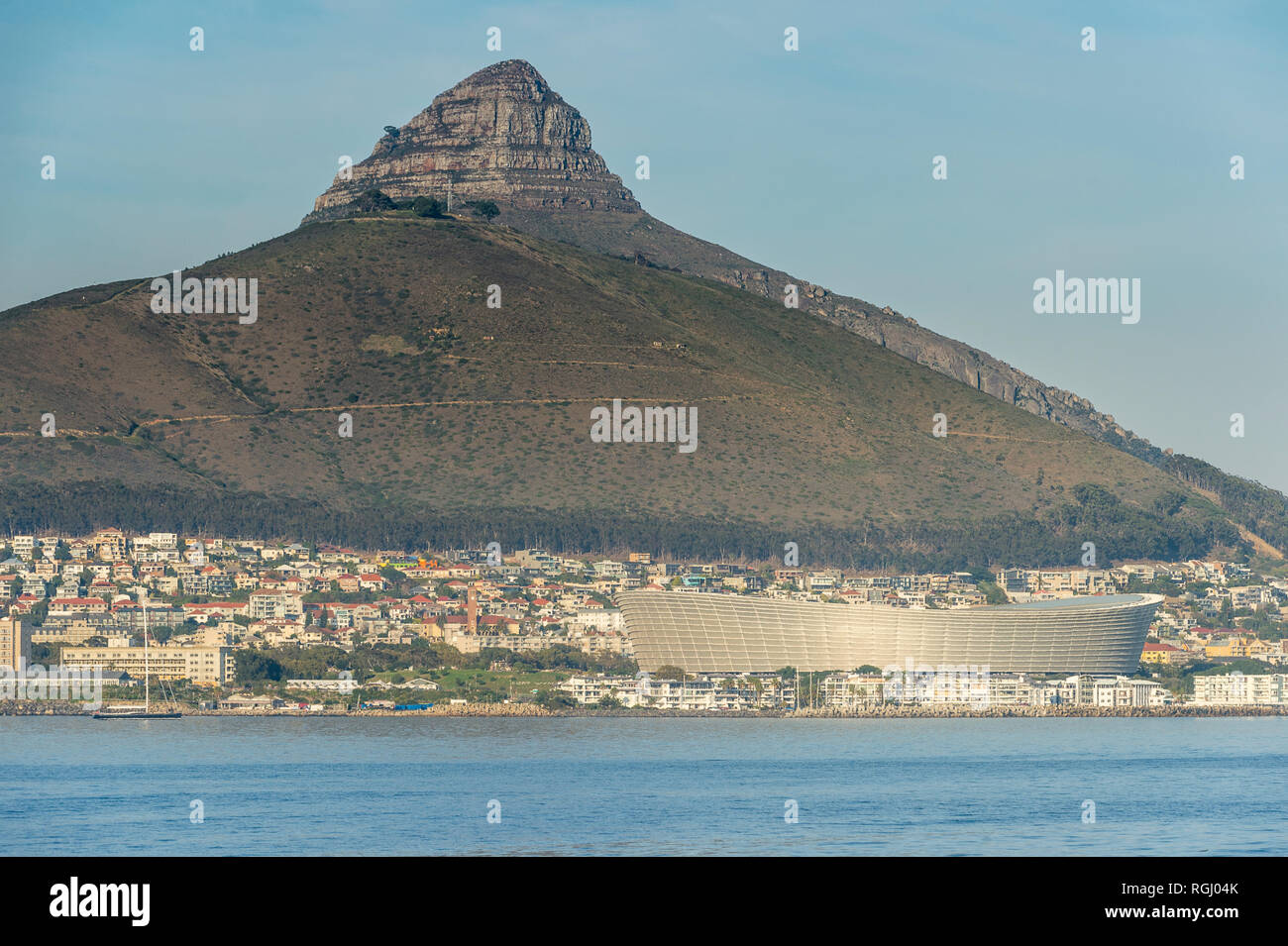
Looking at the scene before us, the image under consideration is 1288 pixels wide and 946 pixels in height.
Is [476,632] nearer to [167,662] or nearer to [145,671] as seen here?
[167,662]

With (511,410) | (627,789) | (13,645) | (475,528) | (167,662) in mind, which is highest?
(511,410)

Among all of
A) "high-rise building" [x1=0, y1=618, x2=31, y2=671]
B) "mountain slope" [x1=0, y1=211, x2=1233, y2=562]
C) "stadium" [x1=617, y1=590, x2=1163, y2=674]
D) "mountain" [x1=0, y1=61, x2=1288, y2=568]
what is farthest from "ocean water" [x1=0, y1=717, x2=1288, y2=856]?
"mountain slope" [x1=0, y1=211, x2=1233, y2=562]

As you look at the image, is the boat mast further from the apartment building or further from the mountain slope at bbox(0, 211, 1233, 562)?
Answer: the mountain slope at bbox(0, 211, 1233, 562)

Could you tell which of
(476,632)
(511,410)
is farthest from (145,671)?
(511,410)

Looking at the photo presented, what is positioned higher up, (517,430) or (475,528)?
(517,430)

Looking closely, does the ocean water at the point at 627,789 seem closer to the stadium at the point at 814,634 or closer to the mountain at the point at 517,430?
the stadium at the point at 814,634

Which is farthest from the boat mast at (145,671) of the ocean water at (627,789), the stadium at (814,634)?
the stadium at (814,634)

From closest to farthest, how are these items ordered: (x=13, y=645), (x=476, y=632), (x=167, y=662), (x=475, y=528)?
1. (x=167, y=662)
2. (x=13, y=645)
3. (x=476, y=632)
4. (x=475, y=528)
